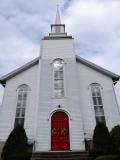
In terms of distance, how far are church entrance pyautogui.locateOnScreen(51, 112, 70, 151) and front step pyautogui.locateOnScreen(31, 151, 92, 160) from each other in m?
1.39

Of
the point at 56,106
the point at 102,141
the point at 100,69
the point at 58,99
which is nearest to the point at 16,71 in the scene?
the point at 58,99

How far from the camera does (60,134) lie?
13.4 meters

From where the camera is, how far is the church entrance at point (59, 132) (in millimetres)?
12969

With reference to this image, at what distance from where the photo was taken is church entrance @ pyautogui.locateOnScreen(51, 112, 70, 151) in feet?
42.5

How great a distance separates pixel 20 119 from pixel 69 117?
11.4 ft

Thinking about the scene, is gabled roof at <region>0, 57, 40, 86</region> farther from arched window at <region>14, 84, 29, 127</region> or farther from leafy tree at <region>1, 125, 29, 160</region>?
leafy tree at <region>1, 125, 29, 160</region>

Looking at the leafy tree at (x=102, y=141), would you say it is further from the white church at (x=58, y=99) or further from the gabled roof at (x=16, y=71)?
the gabled roof at (x=16, y=71)

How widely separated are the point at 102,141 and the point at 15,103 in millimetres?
6783

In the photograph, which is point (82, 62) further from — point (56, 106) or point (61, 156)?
point (61, 156)

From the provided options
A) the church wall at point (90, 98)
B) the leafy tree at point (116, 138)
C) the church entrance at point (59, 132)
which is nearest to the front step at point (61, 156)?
the church entrance at point (59, 132)

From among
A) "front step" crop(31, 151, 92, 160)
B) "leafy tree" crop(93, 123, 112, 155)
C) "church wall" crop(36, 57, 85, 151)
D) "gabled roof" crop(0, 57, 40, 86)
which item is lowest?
"front step" crop(31, 151, 92, 160)

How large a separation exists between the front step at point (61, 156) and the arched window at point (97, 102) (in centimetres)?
351

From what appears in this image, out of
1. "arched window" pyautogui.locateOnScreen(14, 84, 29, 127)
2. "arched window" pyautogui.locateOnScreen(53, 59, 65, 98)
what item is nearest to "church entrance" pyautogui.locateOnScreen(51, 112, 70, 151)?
"arched window" pyautogui.locateOnScreen(53, 59, 65, 98)

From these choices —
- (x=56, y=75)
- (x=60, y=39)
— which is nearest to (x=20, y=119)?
(x=56, y=75)
